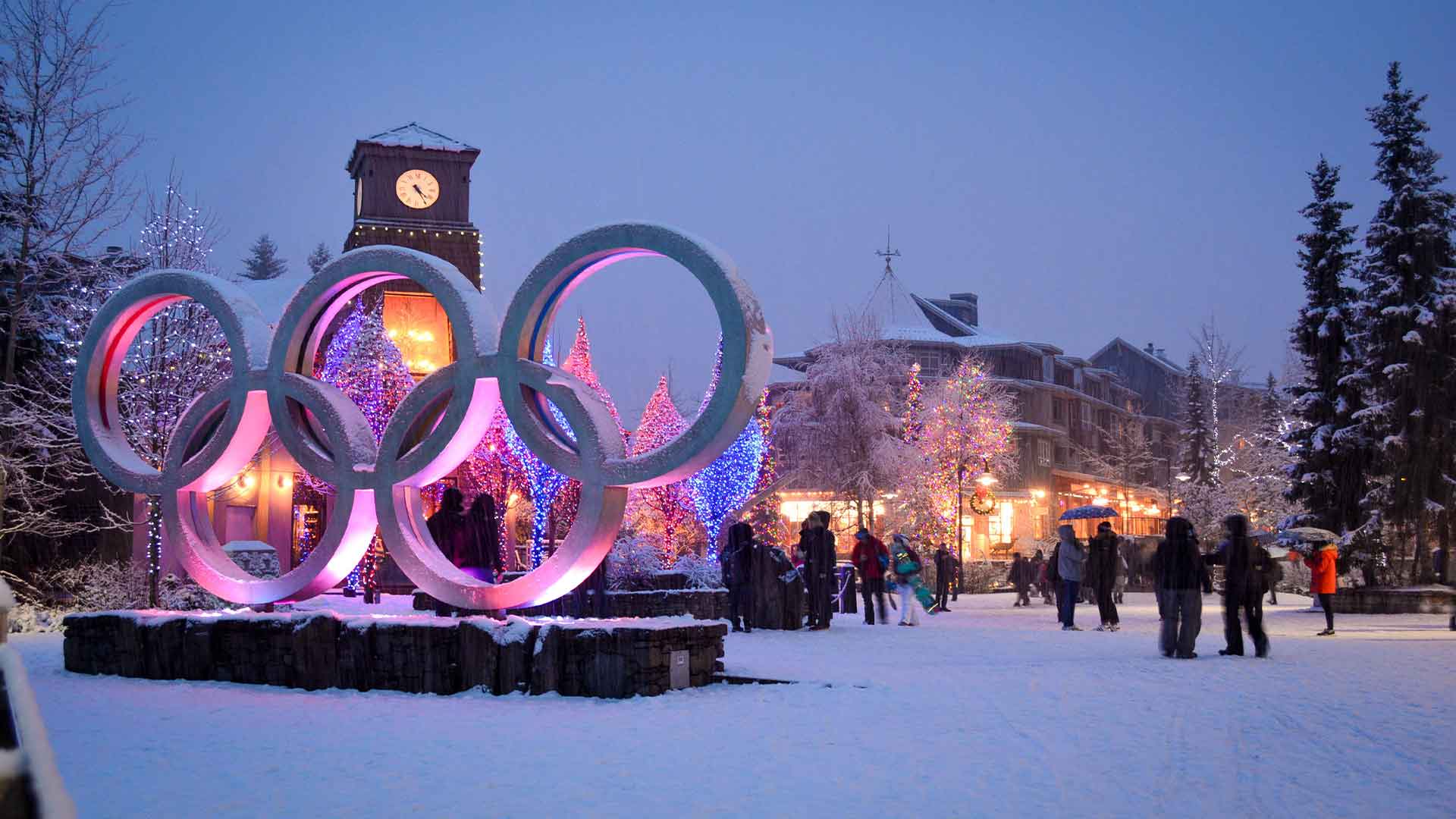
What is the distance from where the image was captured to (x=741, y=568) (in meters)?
18.0

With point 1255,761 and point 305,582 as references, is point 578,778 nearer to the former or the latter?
point 1255,761

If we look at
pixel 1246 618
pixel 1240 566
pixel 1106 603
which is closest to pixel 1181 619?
pixel 1246 618

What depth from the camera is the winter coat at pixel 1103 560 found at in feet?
60.0

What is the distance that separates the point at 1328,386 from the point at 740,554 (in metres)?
16.8

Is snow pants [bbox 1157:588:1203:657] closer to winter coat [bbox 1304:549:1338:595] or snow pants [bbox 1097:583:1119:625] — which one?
snow pants [bbox 1097:583:1119:625]

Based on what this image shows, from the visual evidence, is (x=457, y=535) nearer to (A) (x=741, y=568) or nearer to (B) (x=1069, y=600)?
(A) (x=741, y=568)

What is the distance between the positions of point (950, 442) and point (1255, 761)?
115 ft

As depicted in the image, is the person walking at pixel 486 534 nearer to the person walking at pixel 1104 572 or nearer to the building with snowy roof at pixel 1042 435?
the person walking at pixel 1104 572

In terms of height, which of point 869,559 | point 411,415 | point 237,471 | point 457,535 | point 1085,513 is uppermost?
point 411,415

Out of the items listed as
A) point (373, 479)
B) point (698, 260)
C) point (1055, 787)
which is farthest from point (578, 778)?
point (373, 479)

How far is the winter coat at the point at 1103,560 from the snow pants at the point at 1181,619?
4.36 metres

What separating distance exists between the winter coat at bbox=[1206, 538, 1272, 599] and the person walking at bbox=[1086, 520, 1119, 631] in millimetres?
4127

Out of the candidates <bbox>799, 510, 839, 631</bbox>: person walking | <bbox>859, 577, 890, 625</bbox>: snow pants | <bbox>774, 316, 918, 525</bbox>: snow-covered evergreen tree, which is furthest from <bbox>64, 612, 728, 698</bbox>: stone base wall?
<bbox>774, 316, 918, 525</bbox>: snow-covered evergreen tree

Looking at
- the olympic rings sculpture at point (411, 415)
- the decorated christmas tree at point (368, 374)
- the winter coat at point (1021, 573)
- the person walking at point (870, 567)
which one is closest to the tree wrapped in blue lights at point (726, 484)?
the winter coat at point (1021, 573)
